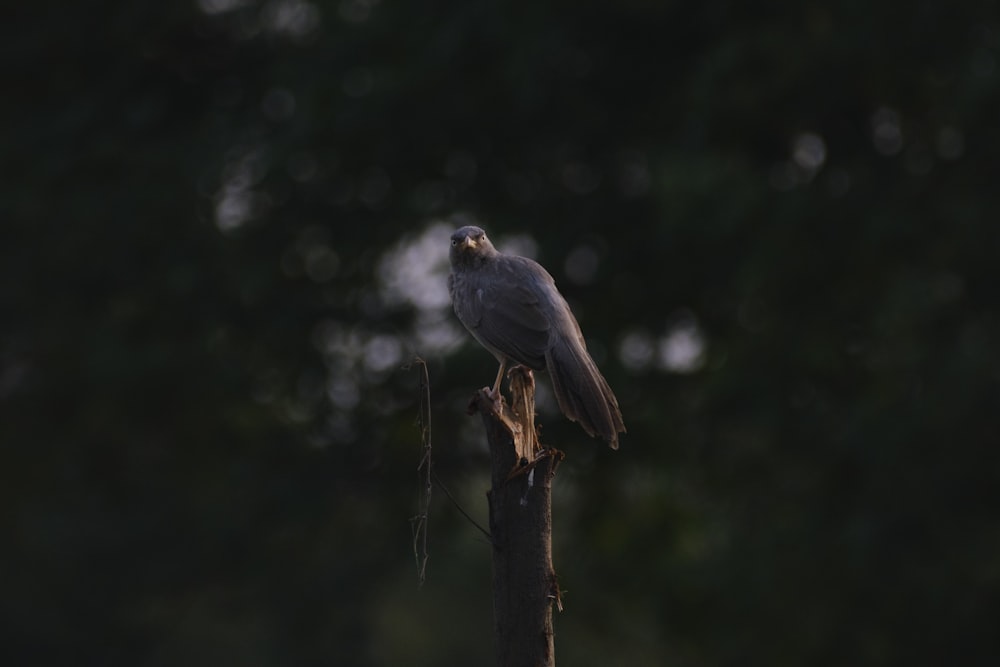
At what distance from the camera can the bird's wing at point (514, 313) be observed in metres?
6.30

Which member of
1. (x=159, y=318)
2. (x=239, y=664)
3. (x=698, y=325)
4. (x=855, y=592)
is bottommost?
(x=855, y=592)

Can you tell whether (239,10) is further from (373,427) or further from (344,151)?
(373,427)

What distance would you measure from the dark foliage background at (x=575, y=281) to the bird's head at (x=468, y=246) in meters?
4.30

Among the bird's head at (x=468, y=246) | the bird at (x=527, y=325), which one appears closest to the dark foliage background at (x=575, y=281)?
the bird's head at (x=468, y=246)

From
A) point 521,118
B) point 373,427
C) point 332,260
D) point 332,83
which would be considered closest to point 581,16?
point 521,118

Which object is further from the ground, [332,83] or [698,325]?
[332,83]

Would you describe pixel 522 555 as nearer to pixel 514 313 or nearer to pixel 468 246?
pixel 514 313

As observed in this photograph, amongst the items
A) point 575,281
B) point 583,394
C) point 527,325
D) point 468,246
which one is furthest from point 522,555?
point 575,281

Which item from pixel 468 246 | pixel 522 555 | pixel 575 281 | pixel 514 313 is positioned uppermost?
pixel 575 281

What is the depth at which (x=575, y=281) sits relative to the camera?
13.6 m

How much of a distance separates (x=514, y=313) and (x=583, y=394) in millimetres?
927

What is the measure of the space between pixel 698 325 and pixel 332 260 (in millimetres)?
3857

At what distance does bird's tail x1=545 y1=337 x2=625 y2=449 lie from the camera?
5.60 m

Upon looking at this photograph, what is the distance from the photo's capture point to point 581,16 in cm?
1352
